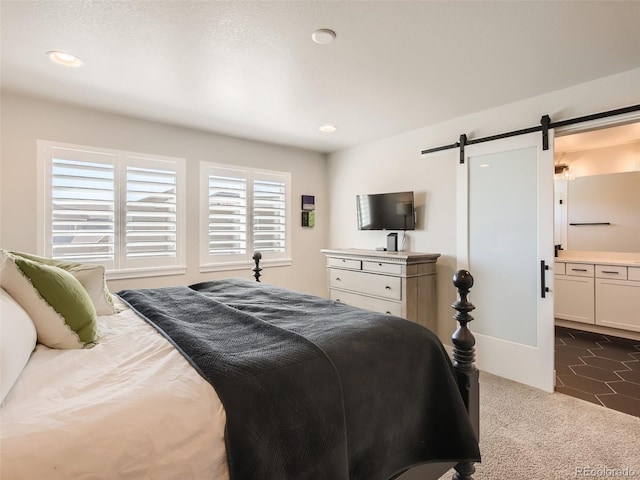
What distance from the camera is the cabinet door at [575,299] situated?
175 inches

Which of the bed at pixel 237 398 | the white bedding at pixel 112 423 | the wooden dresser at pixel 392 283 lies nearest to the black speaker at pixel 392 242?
the wooden dresser at pixel 392 283

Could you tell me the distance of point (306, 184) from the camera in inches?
196

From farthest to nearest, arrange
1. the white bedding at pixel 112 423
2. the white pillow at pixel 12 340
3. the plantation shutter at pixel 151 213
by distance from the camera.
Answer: the plantation shutter at pixel 151 213 < the white pillow at pixel 12 340 < the white bedding at pixel 112 423

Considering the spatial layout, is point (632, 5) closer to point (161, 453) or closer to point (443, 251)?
point (443, 251)

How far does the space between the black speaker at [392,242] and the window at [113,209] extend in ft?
7.90

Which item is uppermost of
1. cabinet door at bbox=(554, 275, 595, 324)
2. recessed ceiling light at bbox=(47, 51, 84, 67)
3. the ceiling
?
the ceiling

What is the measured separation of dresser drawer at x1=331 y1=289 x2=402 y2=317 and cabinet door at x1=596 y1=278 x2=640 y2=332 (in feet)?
9.41

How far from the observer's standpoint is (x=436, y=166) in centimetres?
381

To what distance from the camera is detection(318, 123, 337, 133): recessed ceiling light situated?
388cm

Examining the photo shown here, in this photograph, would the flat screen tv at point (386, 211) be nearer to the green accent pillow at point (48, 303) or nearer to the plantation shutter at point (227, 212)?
the plantation shutter at point (227, 212)

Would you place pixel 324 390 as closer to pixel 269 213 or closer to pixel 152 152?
pixel 152 152

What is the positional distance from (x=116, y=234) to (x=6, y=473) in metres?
3.16

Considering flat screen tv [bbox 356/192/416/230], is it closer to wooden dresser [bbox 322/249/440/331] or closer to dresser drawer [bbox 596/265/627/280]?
wooden dresser [bbox 322/249/440/331]

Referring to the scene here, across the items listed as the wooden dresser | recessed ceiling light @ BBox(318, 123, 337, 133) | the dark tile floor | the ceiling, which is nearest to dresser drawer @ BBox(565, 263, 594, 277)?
the dark tile floor
